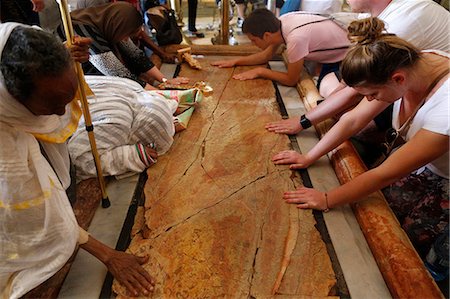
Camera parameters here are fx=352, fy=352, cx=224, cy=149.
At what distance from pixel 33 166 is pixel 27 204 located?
0.31 feet

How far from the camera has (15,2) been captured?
176cm

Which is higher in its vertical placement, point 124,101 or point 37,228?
point 37,228

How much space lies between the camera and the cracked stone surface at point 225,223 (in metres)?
1.12

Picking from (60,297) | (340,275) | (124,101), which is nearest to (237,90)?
(124,101)

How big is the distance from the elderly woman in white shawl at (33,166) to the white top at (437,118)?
3.26ft

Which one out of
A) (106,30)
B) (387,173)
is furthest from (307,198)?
(106,30)

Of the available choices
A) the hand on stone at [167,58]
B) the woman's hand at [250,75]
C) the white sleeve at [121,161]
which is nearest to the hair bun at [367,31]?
the white sleeve at [121,161]

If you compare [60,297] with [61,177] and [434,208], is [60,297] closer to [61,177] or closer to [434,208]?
[61,177]

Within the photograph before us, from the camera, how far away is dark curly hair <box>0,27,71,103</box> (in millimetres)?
757

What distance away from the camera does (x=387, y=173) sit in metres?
1.19

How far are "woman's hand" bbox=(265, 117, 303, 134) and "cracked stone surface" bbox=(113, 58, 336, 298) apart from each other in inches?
1.5

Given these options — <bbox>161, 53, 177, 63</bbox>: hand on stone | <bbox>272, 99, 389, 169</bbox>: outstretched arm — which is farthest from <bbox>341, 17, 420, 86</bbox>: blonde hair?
<bbox>161, 53, 177, 63</bbox>: hand on stone

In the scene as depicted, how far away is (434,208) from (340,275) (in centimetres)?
48

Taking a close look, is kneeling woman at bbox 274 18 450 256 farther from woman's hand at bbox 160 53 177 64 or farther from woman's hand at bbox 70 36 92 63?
woman's hand at bbox 160 53 177 64
